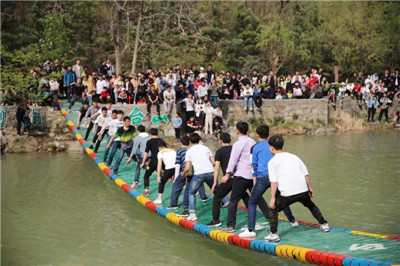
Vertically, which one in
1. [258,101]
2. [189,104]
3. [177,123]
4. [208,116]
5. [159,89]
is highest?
[159,89]

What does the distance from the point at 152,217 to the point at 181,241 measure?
6.34 feet

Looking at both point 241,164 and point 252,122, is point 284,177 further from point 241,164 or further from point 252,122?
point 252,122

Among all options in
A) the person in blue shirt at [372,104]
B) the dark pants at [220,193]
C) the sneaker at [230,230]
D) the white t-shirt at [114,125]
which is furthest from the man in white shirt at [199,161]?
the person in blue shirt at [372,104]

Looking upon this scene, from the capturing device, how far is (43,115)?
79.6ft

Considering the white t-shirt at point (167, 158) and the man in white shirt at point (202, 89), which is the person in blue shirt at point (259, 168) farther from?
the man in white shirt at point (202, 89)

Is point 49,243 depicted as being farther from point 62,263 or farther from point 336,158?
point 336,158

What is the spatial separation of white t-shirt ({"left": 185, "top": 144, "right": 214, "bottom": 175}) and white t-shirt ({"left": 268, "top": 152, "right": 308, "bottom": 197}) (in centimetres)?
218

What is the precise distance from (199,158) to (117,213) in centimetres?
363

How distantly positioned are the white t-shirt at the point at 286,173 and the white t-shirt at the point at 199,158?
7.17 ft

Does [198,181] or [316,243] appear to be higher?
[198,181]

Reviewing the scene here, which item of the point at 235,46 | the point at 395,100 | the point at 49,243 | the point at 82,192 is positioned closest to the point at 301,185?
the point at 49,243

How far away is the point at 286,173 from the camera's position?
9102 mm

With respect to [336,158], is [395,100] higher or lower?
higher

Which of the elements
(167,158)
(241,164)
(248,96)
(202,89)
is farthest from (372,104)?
(241,164)
